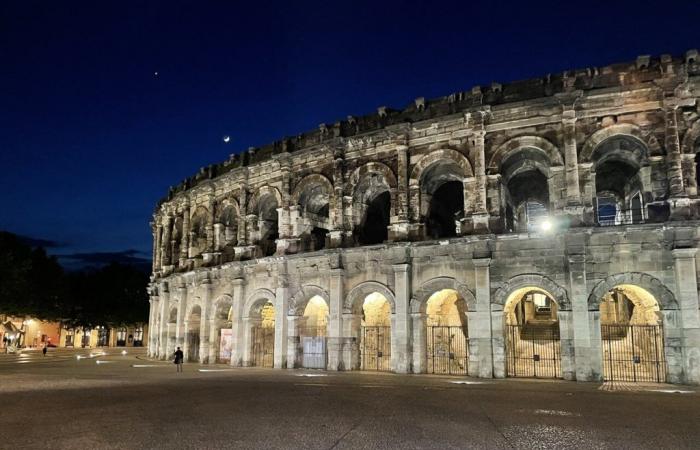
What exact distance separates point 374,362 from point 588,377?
809cm

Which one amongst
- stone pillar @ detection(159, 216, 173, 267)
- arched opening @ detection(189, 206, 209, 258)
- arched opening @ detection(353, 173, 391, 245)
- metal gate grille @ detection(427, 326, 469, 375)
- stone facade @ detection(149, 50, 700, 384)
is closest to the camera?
stone facade @ detection(149, 50, 700, 384)

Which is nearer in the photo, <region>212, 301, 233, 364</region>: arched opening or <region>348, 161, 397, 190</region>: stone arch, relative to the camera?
<region>348, 161, 397, 190</region>: stone arch

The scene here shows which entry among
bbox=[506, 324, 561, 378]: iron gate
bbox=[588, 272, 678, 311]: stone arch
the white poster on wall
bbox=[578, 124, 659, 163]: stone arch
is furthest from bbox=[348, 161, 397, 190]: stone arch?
the white poster on wall

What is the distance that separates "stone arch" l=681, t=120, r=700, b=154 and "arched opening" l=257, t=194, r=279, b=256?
15.1 meters

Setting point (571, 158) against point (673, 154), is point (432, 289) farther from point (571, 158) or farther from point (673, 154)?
point (673, 154)

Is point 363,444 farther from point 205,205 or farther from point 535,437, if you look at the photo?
point 205,205

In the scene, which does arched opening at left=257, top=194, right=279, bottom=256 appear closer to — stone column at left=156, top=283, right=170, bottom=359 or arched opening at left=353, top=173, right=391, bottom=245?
arched opening at left=353, top=173, right=391, bottom=245

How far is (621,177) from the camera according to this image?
2086cm

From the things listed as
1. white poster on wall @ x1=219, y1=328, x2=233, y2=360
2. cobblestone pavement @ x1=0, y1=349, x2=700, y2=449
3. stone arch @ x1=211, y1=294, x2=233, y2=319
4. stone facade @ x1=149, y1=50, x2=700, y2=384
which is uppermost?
stone facade @ x1=149, y1=50, x2=700, y2=384

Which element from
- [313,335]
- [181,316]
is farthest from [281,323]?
[181,316]

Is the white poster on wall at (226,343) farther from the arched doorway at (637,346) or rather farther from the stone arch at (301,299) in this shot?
the arched doorway at (637,346)

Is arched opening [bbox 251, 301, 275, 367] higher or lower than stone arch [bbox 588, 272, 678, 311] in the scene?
lower

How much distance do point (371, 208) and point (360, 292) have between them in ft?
18.6

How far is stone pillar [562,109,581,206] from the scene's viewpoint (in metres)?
16.8
